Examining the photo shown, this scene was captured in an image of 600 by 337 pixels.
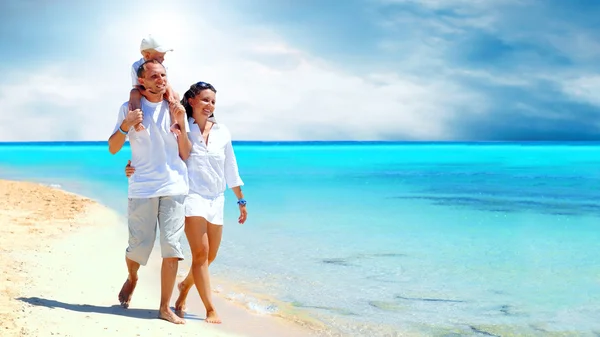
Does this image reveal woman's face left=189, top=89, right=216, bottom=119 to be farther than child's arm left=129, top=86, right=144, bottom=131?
Yes

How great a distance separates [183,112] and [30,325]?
1.70 meters

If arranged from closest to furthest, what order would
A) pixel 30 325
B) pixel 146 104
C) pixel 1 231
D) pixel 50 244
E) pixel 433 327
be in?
1. pixel 30 325
2. pixel 146 104
3. pixel 433 327
4. pixel 50 244
5. pixel 1 231

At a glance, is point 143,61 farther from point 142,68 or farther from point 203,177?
point 203,177

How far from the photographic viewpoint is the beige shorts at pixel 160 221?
15.6 ft

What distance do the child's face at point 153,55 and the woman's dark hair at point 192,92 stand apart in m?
0.31

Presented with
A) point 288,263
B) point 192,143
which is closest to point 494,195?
point 288,263

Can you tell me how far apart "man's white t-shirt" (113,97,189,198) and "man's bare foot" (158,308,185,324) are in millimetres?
877

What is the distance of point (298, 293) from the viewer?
684 cm

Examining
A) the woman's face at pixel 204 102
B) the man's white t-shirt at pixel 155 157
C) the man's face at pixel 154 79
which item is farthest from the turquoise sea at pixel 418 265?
the man's face at pixel 154 79

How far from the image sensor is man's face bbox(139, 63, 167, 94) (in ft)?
15.4

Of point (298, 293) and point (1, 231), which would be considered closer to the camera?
point (298, 293)

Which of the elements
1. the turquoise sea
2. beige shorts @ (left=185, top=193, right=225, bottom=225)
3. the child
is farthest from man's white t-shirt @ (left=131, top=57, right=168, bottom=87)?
the turquoise sea

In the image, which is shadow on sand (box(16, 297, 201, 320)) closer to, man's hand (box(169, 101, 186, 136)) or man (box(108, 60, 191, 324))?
man (box(108, 60, 191, 324))

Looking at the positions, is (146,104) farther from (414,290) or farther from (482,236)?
(482,236)
